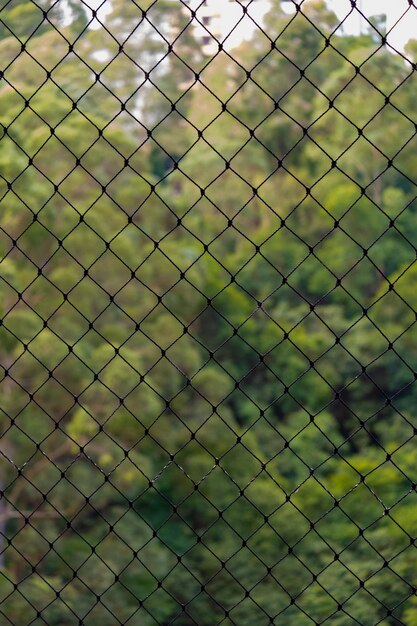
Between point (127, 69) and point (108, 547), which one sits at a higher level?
point (127, 69)

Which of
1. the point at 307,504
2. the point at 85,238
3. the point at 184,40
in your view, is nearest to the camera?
the point at 85,238

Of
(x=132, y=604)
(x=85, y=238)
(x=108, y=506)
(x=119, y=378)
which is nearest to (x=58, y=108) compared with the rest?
(x=85, y=238)

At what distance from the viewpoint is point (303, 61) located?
11.2 metres

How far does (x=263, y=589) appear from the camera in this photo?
641 cm

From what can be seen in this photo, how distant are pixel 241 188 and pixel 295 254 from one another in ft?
3.62

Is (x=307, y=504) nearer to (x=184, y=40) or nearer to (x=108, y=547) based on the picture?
(x=108, y=547)

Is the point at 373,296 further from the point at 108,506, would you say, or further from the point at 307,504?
the point at 108,506

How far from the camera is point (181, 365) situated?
7574 mm

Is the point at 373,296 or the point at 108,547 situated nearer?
the point at 108,547

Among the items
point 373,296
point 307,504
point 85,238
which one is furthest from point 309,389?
point 85,238

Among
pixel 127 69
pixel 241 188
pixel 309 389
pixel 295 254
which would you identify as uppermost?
pixel 127 69

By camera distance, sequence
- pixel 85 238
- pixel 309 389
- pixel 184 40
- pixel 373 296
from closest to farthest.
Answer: pixel 85 238, pixel 309 389, pixel 373 296, pixel 184 40

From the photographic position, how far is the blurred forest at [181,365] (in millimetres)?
6109

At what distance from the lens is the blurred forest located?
6.11m
